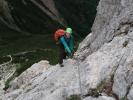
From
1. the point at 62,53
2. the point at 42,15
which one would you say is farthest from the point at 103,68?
the point at 42,15

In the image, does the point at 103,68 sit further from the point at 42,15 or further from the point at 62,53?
the point at 42,15

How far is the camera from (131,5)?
24.4m

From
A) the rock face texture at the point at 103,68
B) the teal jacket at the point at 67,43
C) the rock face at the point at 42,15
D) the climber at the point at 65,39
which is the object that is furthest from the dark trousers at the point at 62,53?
the rock face at the point at 42,15

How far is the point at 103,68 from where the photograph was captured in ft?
68.0

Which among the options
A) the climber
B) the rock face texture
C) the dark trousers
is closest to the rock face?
the dark trousers

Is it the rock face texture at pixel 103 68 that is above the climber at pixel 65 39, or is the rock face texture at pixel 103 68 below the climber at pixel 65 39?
below

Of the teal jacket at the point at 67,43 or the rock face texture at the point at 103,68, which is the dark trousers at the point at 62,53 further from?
the teal jacket at the point at 67,43

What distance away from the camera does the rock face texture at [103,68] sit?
736 inches

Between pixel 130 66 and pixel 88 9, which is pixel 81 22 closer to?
pixel 88 9

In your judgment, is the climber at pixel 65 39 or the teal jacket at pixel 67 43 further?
the teal jacket at pixel 67 43

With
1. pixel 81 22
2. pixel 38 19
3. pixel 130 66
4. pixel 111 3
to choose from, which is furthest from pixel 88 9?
pixel 130 66

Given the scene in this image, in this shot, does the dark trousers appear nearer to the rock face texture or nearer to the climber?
the climber

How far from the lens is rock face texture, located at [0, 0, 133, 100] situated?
736 inches

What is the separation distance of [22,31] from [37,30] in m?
5.56
